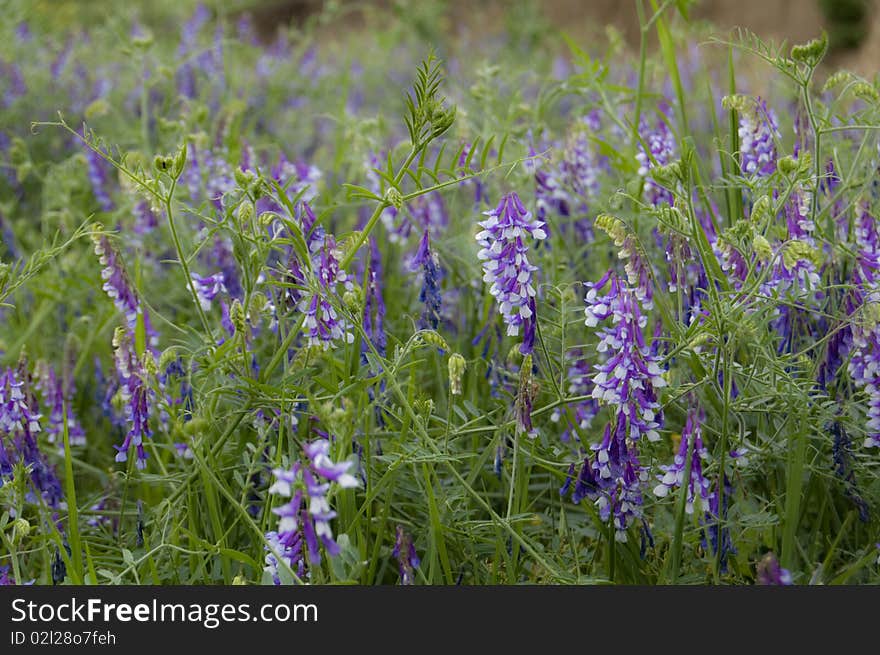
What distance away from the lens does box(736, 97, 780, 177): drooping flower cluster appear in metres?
2.11

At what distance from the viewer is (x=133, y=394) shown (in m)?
1.88

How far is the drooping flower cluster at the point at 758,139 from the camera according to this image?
2113 mm

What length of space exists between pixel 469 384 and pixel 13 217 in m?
2.12

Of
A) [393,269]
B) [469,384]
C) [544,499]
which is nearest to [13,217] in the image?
[393,269]

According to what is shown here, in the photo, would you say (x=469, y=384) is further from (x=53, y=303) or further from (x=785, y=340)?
(x=53, y=303)

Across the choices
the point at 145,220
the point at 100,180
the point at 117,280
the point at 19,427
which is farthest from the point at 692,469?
the point at 100,180

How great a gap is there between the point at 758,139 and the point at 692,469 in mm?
789

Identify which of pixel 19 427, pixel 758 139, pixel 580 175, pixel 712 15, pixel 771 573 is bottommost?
pixel 771 573

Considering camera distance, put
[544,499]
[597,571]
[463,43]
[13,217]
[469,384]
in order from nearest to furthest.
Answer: [597,571] → [544,499] → [469,384] → [13,217] → [463,43]

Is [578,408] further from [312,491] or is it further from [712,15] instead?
[712,15]

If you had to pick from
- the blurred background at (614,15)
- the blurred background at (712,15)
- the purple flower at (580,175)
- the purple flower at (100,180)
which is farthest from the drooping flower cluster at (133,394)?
the blurred background at (712,15)

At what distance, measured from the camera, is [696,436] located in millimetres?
1690

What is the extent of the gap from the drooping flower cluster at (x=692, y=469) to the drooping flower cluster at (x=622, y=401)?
5 cm
